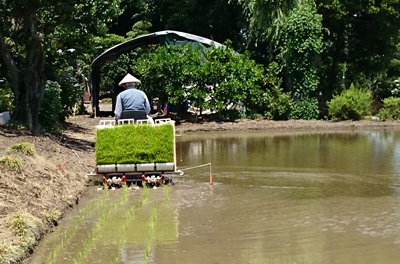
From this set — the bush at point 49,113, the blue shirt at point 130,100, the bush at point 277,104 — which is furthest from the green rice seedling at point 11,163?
the bush at point 277,104

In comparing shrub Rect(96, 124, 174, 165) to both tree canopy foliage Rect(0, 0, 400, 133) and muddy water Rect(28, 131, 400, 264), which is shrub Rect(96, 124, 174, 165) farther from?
tree canopy foliage Rect(0, 0, 400, 133)

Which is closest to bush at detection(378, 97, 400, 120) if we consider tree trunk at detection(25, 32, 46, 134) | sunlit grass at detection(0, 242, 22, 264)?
tree trunk at detection(25, 32, 46, 134)

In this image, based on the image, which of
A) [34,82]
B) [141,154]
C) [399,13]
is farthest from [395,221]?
[399,13]

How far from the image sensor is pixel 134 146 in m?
11.3

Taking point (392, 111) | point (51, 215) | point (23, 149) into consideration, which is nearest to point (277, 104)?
point (392, 111)

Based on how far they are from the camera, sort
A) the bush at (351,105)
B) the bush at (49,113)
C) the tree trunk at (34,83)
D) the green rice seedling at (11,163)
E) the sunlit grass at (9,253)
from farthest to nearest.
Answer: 1. the bush at (351,105)
2. the bush at (49,113)
3. the tree trunk at (34,83)
4. the green rice seedling at (11,163)
5. the sunlit grass at (9,253)

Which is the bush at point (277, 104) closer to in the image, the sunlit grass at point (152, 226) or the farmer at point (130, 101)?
the farmer at point (130, 101)

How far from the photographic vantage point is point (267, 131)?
77.4 ft

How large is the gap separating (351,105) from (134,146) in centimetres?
1607

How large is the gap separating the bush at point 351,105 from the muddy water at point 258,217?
35.7 feet

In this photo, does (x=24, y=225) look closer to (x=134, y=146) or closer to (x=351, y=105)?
(x=134, y=146)

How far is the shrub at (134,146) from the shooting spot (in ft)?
36.9

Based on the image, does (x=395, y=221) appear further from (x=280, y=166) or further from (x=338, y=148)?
(x=338, y=148)

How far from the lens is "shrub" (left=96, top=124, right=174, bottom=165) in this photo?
443 inches
